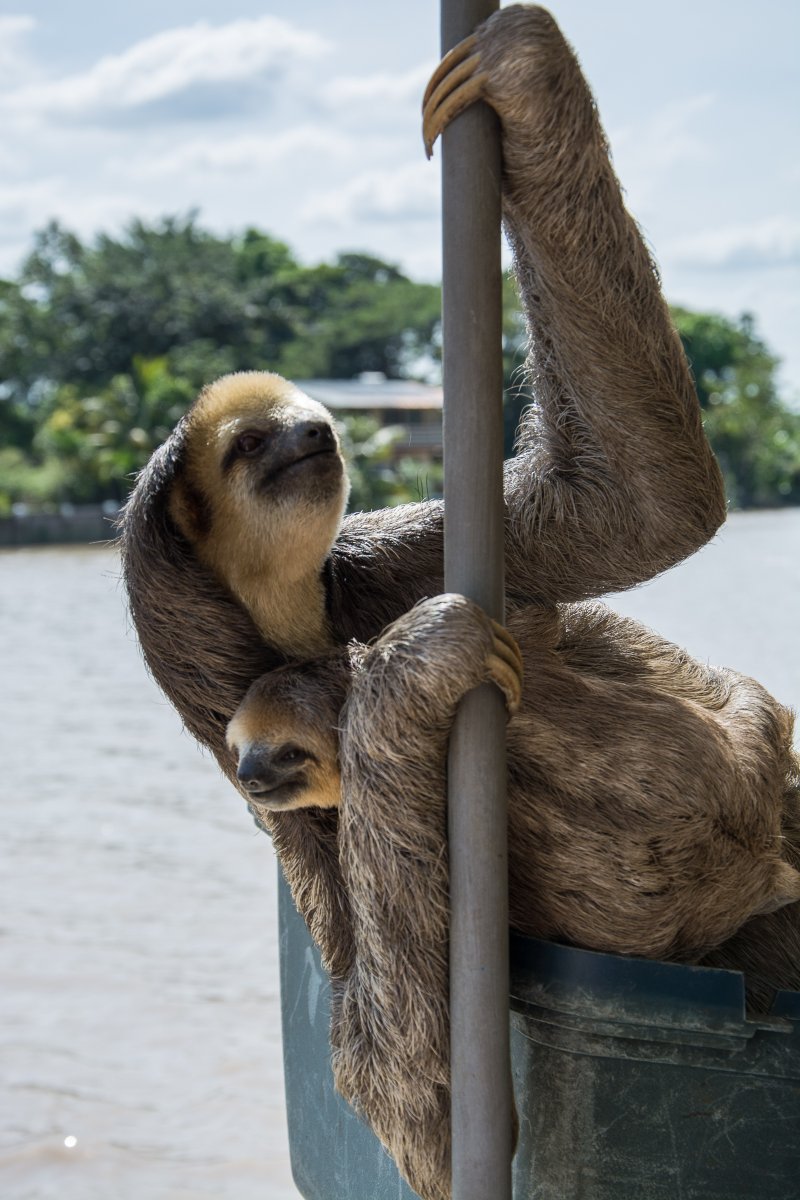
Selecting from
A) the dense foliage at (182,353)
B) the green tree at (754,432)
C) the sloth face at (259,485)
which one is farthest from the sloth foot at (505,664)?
the green tree at (754,432)

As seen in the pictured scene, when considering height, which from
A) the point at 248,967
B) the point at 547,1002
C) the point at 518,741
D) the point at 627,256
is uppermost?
the point at 627,256

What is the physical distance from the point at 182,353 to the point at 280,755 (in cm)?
4580

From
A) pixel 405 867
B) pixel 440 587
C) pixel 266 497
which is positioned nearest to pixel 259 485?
pixel 266 497

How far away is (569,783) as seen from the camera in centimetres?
219

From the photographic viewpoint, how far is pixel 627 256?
220 cm

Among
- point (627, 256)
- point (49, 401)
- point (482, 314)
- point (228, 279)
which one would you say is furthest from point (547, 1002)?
point (228, 279)

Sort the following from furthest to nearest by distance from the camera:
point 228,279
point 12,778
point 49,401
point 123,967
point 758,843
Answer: point 228,279 < point 49,401 < point 12,778 < point 123,967 < point 758,843

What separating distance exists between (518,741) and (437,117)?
0.95m

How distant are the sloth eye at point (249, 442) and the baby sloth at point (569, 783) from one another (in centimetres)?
37

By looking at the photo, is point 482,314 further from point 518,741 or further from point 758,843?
point 758,843

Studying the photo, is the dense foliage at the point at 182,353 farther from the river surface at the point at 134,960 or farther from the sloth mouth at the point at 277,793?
the sloth mouth at the point at 277,793

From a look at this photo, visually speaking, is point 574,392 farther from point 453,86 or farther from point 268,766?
point 268,766

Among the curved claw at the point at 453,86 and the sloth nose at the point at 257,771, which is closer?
the curved claw at the point at 453,86

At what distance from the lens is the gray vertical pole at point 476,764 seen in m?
1.83
